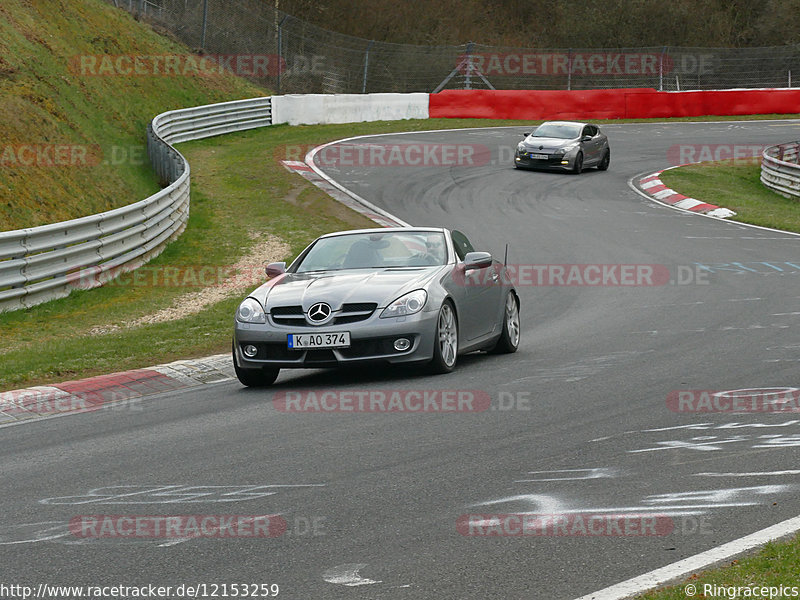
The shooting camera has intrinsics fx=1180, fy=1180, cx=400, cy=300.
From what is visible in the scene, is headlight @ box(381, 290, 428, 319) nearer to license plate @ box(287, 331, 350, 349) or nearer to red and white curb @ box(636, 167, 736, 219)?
license plate @ box(287, 331, 350, 349)

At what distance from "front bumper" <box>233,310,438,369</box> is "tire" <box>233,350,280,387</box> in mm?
284

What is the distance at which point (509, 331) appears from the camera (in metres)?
11.9

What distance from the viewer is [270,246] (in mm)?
21062

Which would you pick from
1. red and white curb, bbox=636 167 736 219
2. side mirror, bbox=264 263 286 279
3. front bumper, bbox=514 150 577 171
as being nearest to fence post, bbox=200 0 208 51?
front bumper, bbox=514 150 577 171

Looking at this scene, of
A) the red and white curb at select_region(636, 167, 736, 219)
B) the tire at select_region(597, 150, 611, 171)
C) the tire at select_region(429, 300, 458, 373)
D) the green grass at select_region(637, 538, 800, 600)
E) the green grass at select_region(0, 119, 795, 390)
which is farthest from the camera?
the tire at select_region(597, 150, 611, 171)

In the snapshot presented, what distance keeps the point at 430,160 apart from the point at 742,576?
29288 millimetres

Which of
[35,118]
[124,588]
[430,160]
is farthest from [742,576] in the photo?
[430,160]

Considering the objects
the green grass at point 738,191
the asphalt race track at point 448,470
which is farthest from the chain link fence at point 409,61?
the asphalt race track at point 448,470

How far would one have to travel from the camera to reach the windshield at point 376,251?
435 inches

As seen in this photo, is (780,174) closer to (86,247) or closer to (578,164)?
(578,164)

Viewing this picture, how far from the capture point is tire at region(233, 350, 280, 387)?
405 inches

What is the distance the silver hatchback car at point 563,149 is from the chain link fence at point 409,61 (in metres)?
13.6

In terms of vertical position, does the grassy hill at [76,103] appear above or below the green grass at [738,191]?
above

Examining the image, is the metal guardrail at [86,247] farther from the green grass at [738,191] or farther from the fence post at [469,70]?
the fence post at [469,70]
